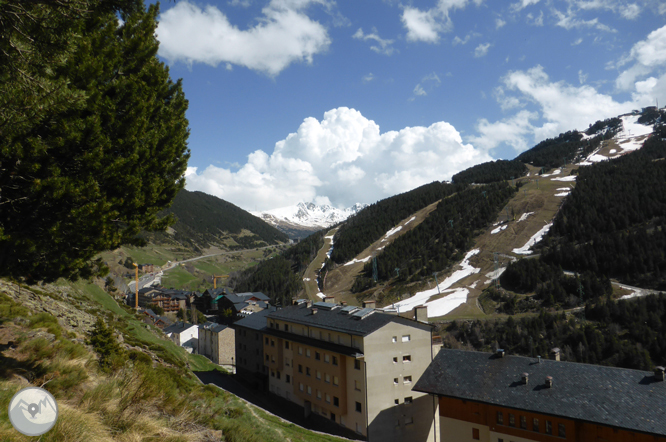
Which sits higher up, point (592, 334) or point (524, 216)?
point (524, 216)

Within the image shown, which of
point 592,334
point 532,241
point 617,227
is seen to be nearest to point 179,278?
point 532,241

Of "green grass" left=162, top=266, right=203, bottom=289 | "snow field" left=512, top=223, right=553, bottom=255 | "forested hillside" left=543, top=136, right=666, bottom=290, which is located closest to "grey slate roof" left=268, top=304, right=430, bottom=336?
"forested hillside" left=543, top=136, right=666, bottom=290

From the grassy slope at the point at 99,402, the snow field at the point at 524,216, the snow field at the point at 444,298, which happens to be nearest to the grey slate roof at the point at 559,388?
the grassy slope at the point at 99,402

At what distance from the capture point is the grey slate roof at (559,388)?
84.3ft

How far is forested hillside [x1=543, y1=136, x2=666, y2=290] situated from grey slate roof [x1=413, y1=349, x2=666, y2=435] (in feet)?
252

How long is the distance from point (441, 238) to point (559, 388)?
117 meters

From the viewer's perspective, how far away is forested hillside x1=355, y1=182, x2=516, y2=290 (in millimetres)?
130375

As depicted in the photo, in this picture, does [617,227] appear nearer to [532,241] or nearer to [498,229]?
[532,241]

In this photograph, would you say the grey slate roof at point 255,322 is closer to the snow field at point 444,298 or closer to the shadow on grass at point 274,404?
the shadow on grass at point 274,404

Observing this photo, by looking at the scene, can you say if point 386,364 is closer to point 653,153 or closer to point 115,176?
point 115,176

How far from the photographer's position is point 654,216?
368 ft

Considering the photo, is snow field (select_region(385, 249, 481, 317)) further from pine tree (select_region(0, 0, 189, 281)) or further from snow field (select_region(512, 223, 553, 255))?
pine tree (select_region(0, 0, 189, 281))

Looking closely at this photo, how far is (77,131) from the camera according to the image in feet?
27.8

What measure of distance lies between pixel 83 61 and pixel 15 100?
77.7 inches
